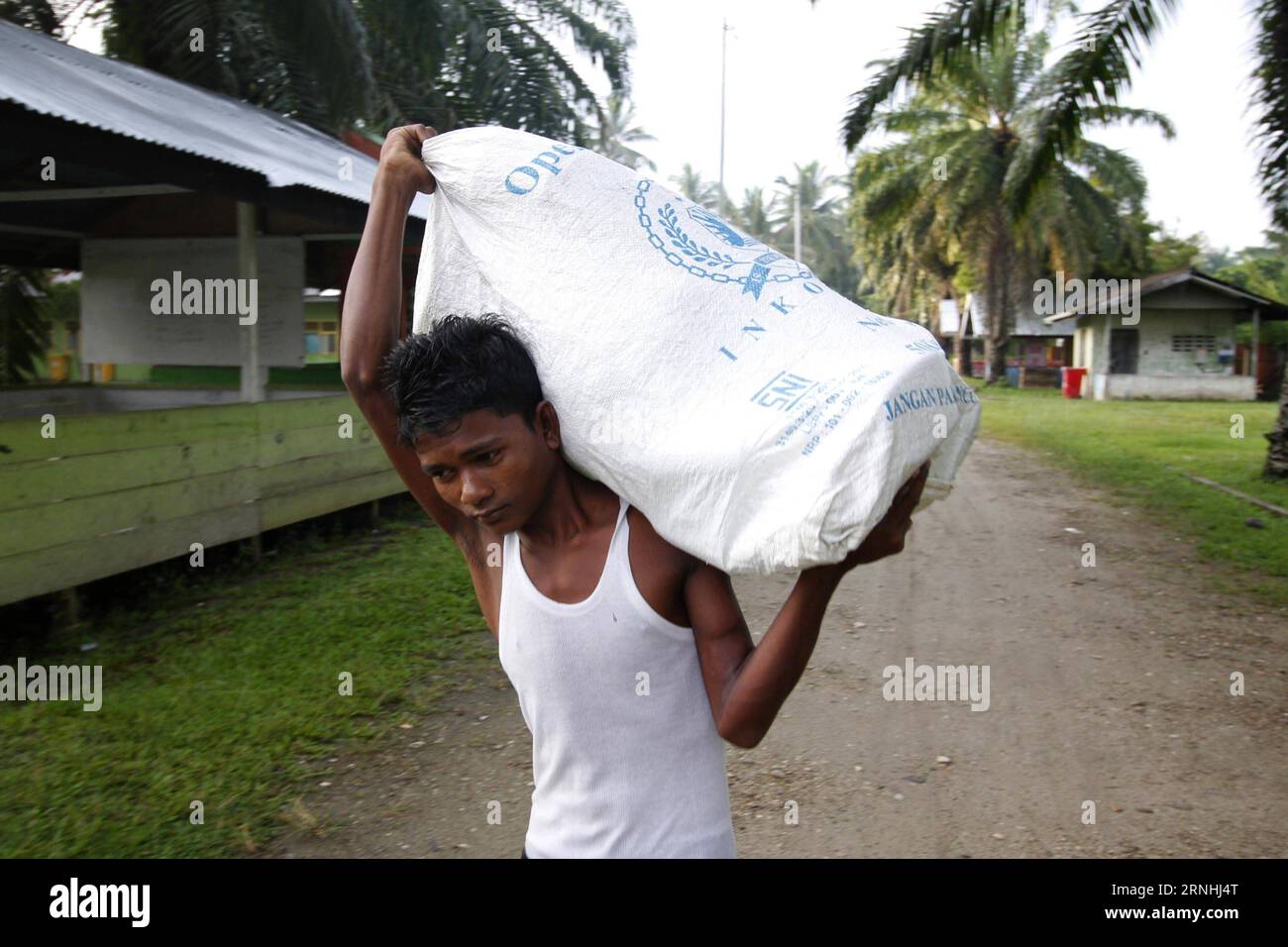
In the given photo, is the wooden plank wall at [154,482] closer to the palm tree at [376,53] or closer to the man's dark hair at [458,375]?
the palm tree at [376,53]

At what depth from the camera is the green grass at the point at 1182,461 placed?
25.7 ft

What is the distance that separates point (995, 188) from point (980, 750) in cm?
2408

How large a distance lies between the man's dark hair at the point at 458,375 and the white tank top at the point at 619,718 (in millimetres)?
232

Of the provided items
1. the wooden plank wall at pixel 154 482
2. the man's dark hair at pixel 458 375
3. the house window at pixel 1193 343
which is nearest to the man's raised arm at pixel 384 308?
the man's dark hair at pixel 458 375

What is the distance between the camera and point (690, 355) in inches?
54.6

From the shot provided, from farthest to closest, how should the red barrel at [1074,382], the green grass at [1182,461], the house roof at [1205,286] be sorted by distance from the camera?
the red barrel at [1074,382] < the house roof at [1205,286] < the green grass at [1182,461]

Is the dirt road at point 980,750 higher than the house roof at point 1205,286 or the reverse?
the reverse

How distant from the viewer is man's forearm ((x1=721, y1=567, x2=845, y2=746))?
1247mm

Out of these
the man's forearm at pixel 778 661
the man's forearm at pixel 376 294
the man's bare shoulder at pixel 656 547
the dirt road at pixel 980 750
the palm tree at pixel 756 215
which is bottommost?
the dirt road at pixel 980 750
